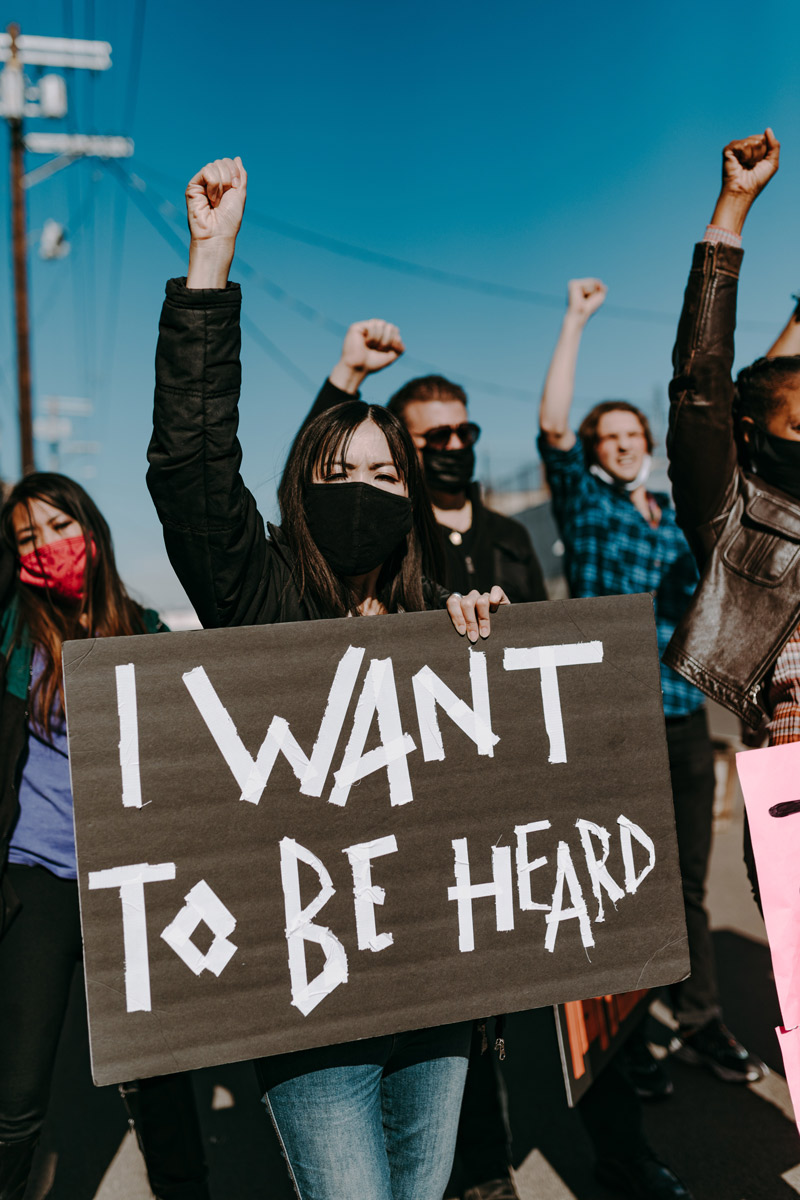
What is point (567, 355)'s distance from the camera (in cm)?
307

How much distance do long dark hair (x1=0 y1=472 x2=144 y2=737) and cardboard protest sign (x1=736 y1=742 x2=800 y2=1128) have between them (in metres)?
1.50

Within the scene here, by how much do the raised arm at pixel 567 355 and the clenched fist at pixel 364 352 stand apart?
76cm

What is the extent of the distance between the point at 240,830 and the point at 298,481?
0.64 metres

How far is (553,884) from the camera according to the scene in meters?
1.64

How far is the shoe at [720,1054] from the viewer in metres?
3.08

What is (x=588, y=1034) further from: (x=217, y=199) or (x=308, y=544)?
(x=217, y=199)

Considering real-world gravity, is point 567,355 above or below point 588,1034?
above

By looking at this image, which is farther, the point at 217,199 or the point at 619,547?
the point at 619,547

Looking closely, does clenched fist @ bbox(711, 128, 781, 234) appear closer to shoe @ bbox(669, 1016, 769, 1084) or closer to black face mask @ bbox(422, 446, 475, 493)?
black face mask @ bbox(422, 446, 475, 493)

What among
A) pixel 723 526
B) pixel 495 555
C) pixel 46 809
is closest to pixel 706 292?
pixel 723 526

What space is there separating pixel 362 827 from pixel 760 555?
3.54 feet

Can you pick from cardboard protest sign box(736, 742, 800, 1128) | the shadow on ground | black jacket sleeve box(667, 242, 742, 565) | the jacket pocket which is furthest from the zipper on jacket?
the shadow on ground

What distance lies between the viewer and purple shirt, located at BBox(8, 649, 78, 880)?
2125 mm

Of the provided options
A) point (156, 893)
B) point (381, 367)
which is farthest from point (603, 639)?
point (381, 367)
